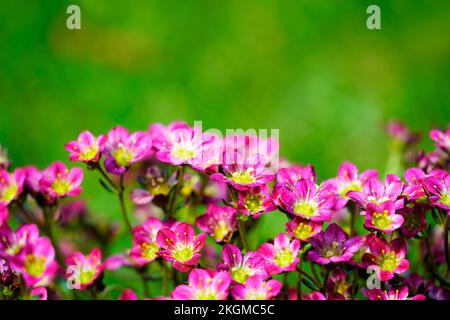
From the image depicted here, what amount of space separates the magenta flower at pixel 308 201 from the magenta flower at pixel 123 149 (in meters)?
0.32

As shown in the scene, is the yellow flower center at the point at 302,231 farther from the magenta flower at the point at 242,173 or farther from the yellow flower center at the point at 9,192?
the yellow flower center at the point at 9,192

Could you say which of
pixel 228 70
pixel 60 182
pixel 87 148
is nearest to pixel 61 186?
pixel 60 182

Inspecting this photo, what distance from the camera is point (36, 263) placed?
1.32m

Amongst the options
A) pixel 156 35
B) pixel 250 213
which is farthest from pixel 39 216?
pixel 156 35

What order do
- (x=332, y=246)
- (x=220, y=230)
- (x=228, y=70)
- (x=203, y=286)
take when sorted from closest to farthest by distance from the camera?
1. (x=203, y=286)
2. (x=332, y=246)
3. (x=220, y=230)
4. (x=228, y=70)

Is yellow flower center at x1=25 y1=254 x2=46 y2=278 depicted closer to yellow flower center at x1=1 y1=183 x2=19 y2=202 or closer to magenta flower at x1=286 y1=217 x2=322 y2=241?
yellow flower center at x1=1 y1=183 x2=19 y2=202

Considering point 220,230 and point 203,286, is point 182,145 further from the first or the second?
point 203,286

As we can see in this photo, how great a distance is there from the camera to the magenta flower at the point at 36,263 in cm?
129

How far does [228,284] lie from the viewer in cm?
110

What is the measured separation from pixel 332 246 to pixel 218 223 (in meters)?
0.24

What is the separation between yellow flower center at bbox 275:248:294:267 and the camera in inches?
45.9

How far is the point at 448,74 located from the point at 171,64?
1.32 meters

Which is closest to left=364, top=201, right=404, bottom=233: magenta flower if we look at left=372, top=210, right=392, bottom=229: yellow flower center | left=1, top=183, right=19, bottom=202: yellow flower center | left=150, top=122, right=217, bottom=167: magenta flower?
left=372, top=210, right=392, bottom=229: yellow flower center

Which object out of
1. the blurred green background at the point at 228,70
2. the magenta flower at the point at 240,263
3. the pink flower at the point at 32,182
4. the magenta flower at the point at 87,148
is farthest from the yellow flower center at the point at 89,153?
the blurred green background at the point at 228,70
